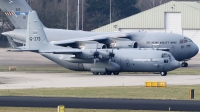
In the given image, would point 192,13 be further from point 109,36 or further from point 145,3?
point 145,3

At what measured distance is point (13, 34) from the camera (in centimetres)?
5356

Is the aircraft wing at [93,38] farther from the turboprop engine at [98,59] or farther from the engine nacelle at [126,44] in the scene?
the turboprop engine at [98,59]

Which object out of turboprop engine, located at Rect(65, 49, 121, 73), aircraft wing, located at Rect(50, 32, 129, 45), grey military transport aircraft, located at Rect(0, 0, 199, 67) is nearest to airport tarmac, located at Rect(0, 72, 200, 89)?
turboprop engine, located at Rect(65, 49, 121, 73)

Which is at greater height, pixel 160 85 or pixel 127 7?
pixel 127 7

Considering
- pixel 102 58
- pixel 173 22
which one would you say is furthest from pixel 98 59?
pixel 173 22

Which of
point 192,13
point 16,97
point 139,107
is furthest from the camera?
point 192,13

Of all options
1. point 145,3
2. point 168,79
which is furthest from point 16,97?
point 145,3

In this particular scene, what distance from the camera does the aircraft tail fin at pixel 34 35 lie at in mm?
45094

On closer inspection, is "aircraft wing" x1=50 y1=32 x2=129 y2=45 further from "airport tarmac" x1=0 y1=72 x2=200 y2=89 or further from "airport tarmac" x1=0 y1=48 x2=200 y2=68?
"airport tarmac" x1=0 y1=72 x2=200 y2=89

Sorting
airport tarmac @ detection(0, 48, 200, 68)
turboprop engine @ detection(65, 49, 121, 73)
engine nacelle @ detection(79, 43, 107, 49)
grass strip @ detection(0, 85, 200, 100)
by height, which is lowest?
grass strip @ detection(0, 85, 200, 100)

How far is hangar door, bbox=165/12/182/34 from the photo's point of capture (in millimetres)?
77188

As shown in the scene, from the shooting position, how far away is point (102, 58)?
43.9m

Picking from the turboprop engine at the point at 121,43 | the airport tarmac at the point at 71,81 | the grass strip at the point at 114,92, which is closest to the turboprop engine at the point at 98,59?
the airport tarmac at the point at 71,81

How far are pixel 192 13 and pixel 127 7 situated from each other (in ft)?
89.3
